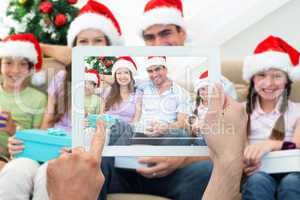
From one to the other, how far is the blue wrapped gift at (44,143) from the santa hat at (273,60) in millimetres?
608

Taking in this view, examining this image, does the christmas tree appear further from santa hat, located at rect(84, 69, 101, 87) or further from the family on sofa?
santa hat, located at rect(84, 69, 101, 87)

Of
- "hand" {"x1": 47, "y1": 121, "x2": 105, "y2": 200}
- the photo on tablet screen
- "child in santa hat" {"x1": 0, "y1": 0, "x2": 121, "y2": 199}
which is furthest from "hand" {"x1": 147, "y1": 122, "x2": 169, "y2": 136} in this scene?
"child in santa hat" {"x1": 0, "y1": 0, "x2": 121, "y2": 199}

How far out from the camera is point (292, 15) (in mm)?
2213

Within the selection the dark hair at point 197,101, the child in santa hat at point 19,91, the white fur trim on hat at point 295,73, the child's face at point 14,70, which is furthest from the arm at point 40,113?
the white fur trim on hat at point 295,73

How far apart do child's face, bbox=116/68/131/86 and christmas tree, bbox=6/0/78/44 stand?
1.24 metres

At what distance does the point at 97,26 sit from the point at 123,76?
591 millimetres

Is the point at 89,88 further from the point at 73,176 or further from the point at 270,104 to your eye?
the point at 270,104

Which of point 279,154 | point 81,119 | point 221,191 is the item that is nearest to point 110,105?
point 81,119

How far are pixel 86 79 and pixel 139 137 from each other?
17 centimetres

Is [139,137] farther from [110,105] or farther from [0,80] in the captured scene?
[0,80]

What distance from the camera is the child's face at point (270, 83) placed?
1347 millimetres

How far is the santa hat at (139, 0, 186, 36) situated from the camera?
1.48m

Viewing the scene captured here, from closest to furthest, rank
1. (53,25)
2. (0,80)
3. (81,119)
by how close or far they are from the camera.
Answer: (81,119) < (0,80) < (53,25)

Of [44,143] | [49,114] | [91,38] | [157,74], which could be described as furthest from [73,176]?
[91,38]
